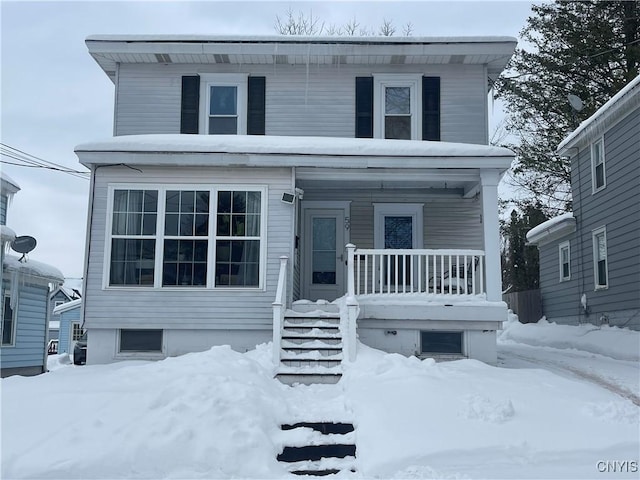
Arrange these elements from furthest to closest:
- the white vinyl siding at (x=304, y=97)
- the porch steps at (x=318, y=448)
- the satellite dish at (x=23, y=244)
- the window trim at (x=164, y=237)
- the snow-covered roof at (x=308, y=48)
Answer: the satellite dish at (x=23, y=244) < the white vinyl siding at (x=304, y=97) < the snow-covered roof at (x=308, y=48) < the window trim at (x=164, y=237) < the porch steps at (x=318, y=448)

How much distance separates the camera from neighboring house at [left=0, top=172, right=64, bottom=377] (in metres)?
14.7

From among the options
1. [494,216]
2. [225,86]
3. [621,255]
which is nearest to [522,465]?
[494,216]

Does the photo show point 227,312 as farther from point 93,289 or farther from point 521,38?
point 521,38

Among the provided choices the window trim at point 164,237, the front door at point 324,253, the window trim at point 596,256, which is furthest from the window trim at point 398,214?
the window trim at point 596,256

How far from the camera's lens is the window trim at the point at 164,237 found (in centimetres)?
994

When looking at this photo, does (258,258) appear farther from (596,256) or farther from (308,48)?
(596,256)

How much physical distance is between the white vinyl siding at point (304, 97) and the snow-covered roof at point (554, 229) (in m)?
4.65

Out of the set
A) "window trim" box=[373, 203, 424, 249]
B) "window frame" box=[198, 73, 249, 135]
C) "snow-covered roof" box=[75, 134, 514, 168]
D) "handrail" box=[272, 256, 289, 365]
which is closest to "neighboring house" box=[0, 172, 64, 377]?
"window frame" box=[198, 73, 249, 135]

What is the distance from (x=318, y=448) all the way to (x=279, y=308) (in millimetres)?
2943

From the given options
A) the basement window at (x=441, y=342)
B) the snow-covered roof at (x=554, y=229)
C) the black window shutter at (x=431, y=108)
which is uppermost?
the black window shutter at (x=431, y=108)

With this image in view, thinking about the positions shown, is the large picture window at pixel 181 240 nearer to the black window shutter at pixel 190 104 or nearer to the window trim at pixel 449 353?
the window trim at pixel 449 353

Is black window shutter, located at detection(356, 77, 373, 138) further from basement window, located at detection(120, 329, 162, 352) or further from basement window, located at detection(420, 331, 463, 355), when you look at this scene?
basement window, located at detection(120, 329, 162, 352)

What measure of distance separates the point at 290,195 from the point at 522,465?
19.0ft

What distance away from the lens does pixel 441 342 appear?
9672mm
